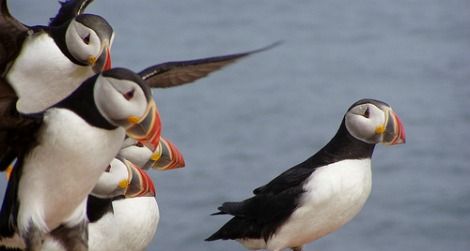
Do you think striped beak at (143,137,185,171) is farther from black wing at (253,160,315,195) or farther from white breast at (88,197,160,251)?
black wing at (253,160,315,195)

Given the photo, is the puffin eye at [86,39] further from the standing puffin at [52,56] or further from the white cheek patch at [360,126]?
the white cheek patch at [360,126]

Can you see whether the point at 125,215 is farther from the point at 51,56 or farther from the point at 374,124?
the point at 374,124

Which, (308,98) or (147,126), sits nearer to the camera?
(147,126)

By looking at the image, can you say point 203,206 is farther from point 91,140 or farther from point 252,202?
point 91,140

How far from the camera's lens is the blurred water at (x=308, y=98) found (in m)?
10.3

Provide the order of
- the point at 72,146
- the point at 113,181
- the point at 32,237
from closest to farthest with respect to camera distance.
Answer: the point at 72,146
the point at 32,237
the point at 113,181

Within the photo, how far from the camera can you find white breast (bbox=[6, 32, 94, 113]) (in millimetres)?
5750

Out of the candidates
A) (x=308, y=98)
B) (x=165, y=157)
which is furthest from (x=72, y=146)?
(x=308, y=98)

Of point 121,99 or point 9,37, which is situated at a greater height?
→ point 121,99

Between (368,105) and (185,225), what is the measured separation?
447 centimetres

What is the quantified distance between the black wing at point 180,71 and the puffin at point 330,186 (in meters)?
0.57

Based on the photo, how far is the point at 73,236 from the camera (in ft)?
16.6

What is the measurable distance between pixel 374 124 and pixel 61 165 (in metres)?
1.55

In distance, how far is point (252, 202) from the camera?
6039mm
